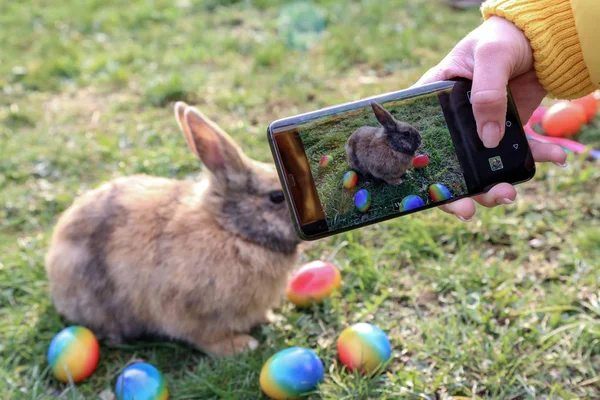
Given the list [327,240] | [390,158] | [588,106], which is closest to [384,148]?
[390,158]

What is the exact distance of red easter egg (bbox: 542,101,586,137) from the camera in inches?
117

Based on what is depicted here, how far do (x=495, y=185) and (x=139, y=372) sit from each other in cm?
123

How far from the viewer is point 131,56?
4.26m

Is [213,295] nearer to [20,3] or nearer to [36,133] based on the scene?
[36,133]

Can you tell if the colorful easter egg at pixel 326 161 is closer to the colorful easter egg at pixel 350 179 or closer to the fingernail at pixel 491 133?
the colorful easter egg at pixel 350 179

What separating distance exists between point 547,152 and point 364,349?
0.82 meters

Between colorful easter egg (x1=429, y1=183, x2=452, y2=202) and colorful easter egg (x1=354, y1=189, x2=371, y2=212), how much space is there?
174mm

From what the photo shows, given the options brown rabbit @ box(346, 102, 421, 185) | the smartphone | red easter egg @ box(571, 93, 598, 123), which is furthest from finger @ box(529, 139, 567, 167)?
red easter egg @ box(571, 93, 598, 123)

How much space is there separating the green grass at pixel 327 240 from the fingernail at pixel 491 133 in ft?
2.45

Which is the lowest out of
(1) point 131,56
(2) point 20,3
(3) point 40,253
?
(3) point 40,253

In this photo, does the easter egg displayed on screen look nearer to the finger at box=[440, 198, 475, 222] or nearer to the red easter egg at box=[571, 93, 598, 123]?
the red easter egg at box=[571, 93, 598, 123]

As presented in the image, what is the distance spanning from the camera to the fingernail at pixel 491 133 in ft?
5.23

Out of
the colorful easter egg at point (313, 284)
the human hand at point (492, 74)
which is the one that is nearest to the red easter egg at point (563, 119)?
the human hand at point (492, 74)

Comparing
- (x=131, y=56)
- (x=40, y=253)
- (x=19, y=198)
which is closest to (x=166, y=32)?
(x=131, y=56)
